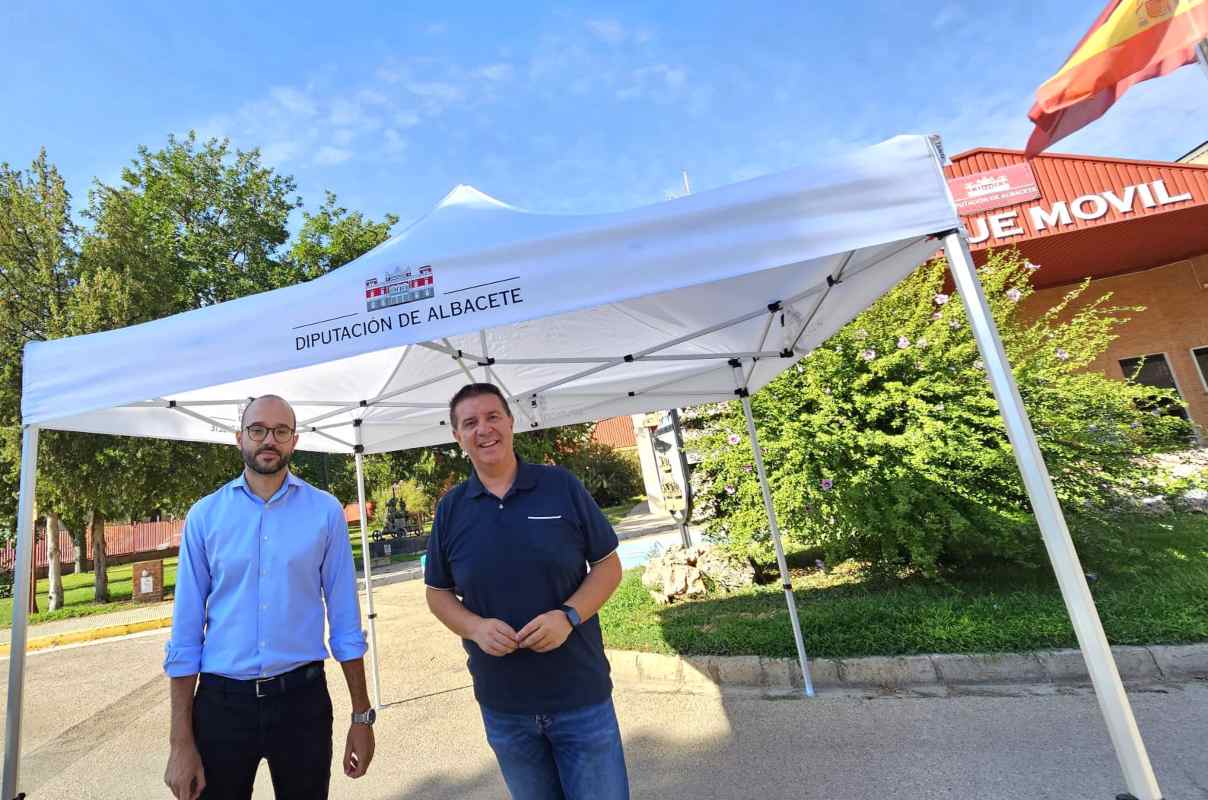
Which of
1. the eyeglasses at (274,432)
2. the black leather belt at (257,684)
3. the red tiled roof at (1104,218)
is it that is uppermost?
the red tiled roof at (1104,218)

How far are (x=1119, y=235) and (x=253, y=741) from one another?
1651 centimetres

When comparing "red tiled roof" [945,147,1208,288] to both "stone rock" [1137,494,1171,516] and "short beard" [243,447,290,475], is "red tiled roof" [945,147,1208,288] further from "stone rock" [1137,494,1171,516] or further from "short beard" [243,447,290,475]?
"short beard" [243,447,290,475]

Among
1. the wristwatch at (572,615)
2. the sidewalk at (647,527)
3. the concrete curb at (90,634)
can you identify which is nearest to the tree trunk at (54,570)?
the concrete curb at (90,634)

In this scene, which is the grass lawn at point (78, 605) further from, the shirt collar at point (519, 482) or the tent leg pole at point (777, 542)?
the tent leg pole at point (777, 542)

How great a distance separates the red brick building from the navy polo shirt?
1210 centimetres

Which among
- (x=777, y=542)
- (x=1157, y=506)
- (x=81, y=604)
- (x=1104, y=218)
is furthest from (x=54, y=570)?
(x=1104, y=218)

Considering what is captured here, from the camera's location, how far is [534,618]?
1.78 m

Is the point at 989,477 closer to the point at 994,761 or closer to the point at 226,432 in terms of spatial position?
the point at 994,761

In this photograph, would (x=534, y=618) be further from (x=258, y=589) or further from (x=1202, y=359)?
(x=1202, y=359)

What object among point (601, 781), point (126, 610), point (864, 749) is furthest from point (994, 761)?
point (126, 610)

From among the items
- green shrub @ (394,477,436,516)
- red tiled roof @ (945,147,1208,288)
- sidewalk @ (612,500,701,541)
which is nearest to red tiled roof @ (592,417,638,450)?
green shrub @ (394,477,436,516)

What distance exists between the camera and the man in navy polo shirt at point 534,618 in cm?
180

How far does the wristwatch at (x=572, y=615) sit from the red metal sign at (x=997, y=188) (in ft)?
45.1

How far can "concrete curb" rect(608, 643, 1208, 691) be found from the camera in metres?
3.74
